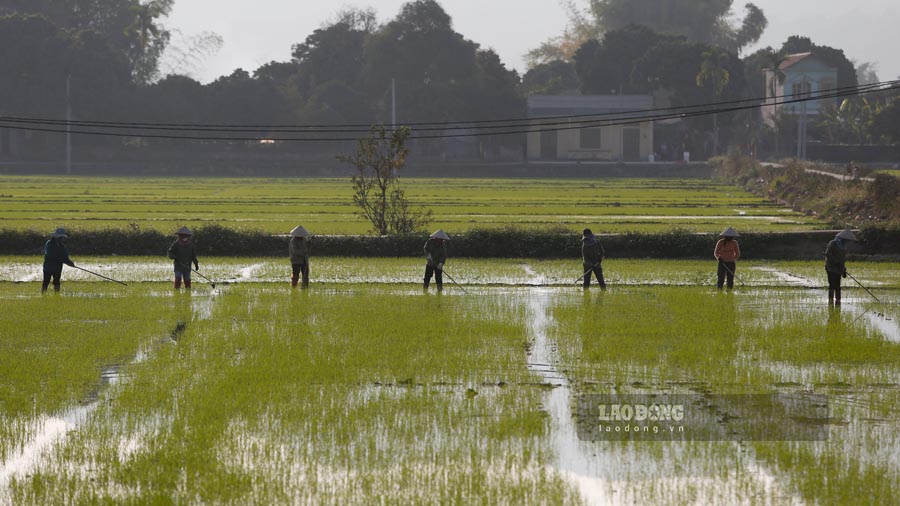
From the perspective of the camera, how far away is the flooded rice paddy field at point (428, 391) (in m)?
9.74

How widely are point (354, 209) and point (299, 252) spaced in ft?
75.9

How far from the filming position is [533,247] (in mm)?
30250

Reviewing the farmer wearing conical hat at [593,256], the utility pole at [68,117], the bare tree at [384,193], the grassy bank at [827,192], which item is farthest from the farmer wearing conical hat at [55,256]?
the utility pole at [68,117]

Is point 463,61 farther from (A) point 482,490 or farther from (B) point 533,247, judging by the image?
(A) point 482,490

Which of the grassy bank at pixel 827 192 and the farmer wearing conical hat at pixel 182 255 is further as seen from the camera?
the grassy bank at pixel 827 192

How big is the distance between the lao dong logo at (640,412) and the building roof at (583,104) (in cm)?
6967

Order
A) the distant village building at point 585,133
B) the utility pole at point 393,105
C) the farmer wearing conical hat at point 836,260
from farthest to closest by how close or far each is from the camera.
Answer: the distant village building at point 585,133, the utility pole at point 393,105, the farmer wearing conical hat at point 836,260

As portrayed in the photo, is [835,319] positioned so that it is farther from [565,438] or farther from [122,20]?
[122,20]

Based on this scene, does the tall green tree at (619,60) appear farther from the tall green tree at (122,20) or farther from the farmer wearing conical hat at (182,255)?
the farmer wearing conical hat at (182,255)

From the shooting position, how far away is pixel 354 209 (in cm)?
4519

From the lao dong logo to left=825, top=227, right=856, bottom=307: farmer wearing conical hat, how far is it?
27.1ft

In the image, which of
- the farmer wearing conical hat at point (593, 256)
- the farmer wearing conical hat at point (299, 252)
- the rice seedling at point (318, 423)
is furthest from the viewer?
the farmer wearing conical hat at point (593, 256)

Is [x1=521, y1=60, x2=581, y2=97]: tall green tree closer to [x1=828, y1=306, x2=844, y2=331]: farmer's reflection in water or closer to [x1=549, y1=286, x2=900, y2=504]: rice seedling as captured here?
[x1=549, y1=286, x2=900, y2=504]: rice seedling

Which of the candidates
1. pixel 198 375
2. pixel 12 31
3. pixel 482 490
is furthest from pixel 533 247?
pixel 12 31
